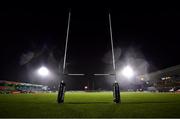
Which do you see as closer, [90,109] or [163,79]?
[90,109]

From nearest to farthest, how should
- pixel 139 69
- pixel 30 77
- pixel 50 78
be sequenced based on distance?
1. pixel 30 77
2. pixel 139 69
3. pixel 50 78

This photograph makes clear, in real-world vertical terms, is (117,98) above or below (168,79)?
below

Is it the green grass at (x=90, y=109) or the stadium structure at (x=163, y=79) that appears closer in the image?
the green grass at (x=90, y=109)

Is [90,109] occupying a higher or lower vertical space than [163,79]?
lower

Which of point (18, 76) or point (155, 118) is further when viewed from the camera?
point (18, 76)

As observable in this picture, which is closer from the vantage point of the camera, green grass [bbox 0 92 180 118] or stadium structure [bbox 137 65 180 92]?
green grass [bbox 0 92 180 118]

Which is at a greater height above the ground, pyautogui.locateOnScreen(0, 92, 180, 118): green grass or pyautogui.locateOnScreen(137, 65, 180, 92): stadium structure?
pyautogui.locateOnScreen(137, 65, 180, 92): stadium structure

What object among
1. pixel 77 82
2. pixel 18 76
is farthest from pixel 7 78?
pixel 77 82

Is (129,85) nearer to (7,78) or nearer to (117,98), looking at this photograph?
(7,78)

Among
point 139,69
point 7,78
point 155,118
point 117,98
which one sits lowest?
point 155,118

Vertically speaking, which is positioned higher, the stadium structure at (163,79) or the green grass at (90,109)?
the stadium structure at (163,79)

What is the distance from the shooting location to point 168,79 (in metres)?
56.4

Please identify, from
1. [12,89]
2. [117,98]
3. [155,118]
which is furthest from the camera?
[12,89]

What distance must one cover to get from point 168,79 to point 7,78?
4114 cm
